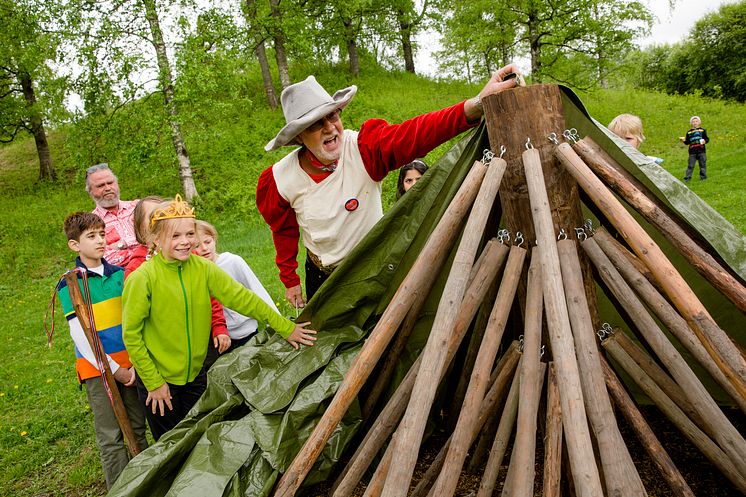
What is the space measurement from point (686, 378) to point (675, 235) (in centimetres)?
58

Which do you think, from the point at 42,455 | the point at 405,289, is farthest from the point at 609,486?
the point at 42,455

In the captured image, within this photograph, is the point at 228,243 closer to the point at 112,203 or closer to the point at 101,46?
the point at 101,46

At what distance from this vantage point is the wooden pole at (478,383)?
203 cm

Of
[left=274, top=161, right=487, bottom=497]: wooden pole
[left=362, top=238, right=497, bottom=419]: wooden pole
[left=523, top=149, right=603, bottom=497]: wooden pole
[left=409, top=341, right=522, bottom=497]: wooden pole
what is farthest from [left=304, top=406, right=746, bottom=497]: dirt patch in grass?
[left=523, top=149, right=603, bottom=497]: wooden pole

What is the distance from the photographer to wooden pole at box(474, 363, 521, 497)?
2.28 metres

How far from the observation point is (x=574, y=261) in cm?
219

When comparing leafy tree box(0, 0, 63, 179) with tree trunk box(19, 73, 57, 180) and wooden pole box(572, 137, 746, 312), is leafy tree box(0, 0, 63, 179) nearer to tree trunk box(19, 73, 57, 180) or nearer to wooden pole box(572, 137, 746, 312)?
tree trunk box(19, 73, 57, 180)

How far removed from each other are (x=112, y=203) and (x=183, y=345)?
72.1 inches

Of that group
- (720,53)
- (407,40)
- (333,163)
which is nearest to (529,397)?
(333,163)

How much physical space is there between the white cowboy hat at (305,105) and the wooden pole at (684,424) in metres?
1.90

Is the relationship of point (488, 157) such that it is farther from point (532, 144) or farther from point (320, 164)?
point (320, 164)

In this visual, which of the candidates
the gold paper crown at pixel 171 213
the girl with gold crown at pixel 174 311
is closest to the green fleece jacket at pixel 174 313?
the girl with gold crown at pixel 174 311

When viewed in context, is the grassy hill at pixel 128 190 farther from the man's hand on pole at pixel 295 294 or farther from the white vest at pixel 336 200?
the white vest at pixel 336 200

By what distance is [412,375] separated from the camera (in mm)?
2512
